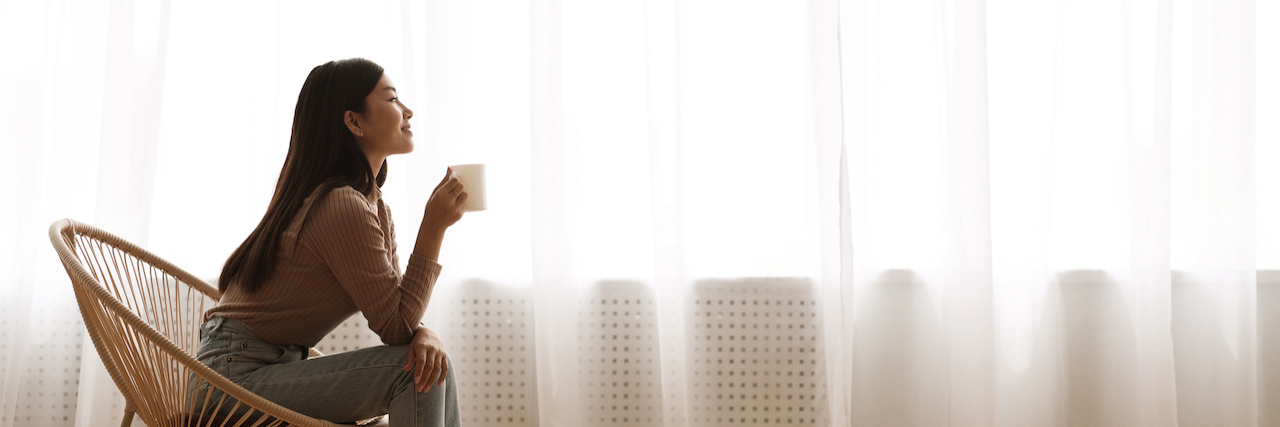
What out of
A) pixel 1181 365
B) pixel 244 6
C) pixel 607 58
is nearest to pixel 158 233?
pixel 244 6

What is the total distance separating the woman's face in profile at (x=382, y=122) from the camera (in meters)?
1.28

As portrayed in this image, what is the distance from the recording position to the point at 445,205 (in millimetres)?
1223

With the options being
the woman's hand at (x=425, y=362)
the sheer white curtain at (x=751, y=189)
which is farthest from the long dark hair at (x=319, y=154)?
the sheer white curtain at (x=751, y=189)

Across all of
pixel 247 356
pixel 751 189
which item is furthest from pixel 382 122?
pixel 751 189

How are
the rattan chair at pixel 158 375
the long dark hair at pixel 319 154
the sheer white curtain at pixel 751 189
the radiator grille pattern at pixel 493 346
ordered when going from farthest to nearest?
the radiator grille pattern at pixel 493 346 → the sheer white curtain at pixel 751 189 → the long dark hair at pixel 319 154 → the rattan chair at pixel 158 375

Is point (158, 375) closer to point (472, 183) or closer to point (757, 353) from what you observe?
point (472, 183)

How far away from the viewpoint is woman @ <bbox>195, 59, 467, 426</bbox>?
1.12 metres

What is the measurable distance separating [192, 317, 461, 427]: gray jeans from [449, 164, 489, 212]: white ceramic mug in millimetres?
245

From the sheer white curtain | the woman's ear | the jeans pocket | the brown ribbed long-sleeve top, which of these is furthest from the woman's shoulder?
the sheer white curtain

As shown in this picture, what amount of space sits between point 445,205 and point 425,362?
0.82 feet

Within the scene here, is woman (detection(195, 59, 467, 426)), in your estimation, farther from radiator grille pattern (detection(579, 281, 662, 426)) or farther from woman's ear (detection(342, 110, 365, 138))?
radiator grille pattern (detection(579, 281, 662, 426))

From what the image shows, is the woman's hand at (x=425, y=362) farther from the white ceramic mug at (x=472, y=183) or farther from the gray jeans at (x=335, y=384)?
the white ceramic mug at (x=472, y=183)

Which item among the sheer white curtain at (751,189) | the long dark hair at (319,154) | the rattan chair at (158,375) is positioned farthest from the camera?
the sheer white curtain at (751,189)

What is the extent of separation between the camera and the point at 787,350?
6.45ft
